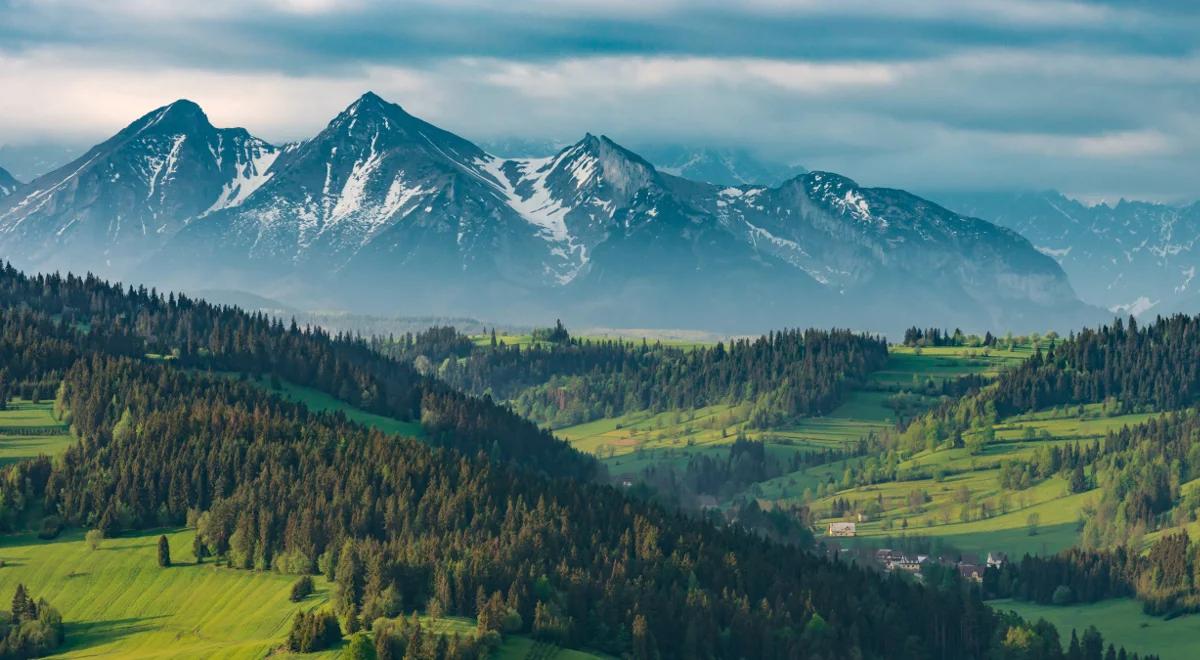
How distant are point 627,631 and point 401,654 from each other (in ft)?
87.1

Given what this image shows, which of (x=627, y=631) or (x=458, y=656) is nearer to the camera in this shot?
(x=458, y=656)

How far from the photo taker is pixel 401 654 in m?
182

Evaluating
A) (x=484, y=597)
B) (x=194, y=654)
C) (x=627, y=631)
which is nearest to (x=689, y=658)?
(x=627, y=631)

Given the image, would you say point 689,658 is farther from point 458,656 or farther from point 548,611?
point 458,656

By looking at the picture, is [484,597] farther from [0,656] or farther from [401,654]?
[0,656]

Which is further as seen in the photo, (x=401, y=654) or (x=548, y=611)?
(x=548, y=611)

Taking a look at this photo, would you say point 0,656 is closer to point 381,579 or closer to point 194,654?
point 194,654

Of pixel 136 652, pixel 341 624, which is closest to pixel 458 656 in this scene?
pixel 341 624

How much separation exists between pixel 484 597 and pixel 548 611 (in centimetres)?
609

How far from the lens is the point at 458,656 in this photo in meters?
180

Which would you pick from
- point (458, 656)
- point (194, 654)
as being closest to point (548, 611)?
point (458, 656)

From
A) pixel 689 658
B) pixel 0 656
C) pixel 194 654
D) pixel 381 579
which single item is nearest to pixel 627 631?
pixel 689 658

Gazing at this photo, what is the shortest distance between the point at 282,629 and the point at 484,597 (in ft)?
62.4

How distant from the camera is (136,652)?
199 meters
